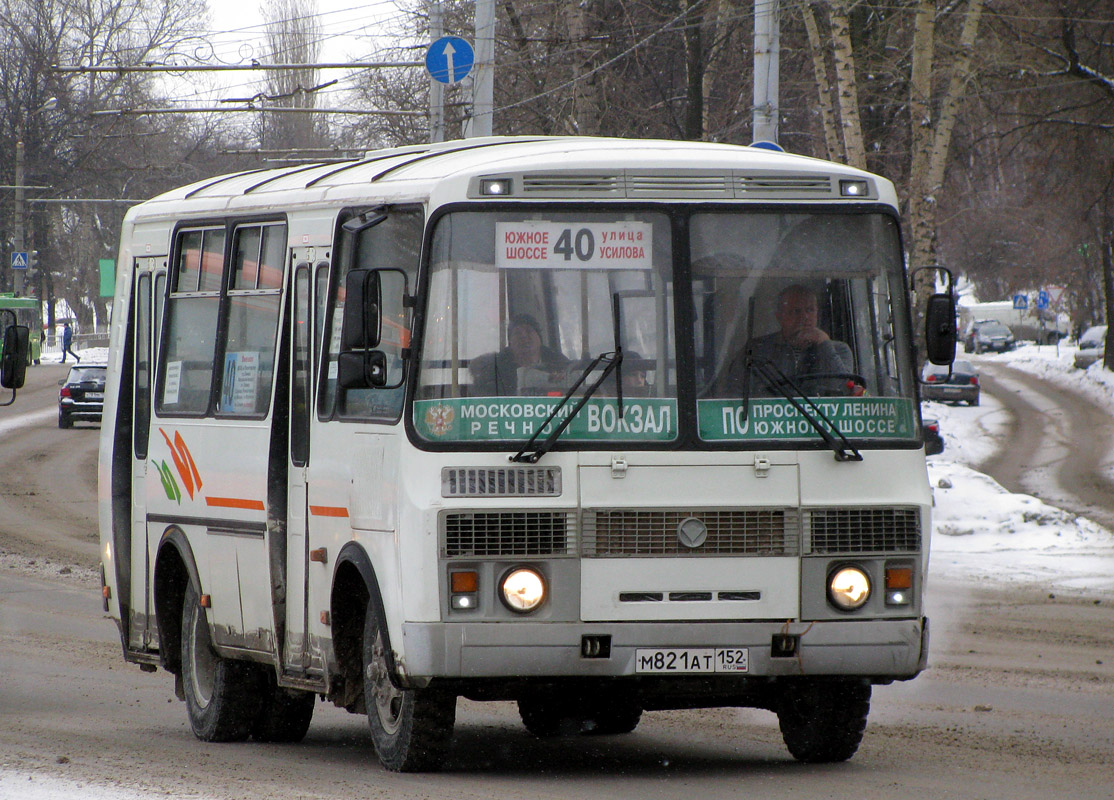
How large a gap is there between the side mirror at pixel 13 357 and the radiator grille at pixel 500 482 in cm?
391

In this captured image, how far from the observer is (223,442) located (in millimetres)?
8617

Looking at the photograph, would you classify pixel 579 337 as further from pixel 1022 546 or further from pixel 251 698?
pixel 1022 546

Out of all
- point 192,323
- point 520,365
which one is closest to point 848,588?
point 520,365

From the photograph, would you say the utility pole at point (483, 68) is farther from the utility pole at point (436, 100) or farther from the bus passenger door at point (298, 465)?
the bus passenger door at point (298, 465)

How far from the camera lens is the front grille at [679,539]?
6.80m

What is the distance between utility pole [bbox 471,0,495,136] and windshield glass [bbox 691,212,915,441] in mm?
15163

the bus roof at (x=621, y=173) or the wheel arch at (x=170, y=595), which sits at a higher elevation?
the bus roof at (x=621, y=173)

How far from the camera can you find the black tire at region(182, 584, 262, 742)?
8977 millimetres

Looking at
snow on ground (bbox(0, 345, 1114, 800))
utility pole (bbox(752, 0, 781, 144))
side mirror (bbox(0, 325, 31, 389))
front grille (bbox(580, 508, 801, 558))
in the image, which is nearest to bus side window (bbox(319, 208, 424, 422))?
front grille (bbox(580, 508, 801, 558))

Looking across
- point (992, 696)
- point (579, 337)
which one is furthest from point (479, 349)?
point (992, 696)

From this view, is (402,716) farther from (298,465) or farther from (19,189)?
(19,189)

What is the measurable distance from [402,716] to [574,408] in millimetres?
1434

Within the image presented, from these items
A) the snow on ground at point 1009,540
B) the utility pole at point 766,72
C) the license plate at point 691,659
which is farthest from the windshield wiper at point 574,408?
the utility pole at point 766,72

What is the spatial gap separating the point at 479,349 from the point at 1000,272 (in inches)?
3571
